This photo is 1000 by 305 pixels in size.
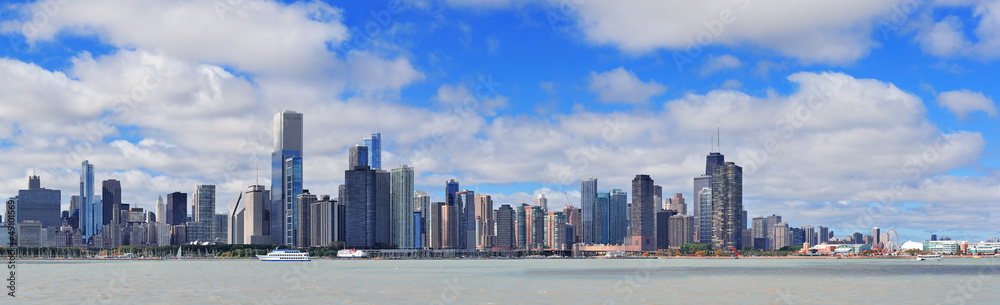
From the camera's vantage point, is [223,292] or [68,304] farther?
[223,292]

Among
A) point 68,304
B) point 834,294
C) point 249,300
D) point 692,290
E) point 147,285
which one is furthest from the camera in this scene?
point 147,285

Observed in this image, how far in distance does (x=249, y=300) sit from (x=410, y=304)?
67.2 ft

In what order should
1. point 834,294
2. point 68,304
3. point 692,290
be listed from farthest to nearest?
point 692,290 → point 834,294 → point 68,304

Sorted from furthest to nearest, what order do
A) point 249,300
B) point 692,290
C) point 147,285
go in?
point 147,285 → point 692,290 → point 249,300

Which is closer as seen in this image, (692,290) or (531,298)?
(531,298)

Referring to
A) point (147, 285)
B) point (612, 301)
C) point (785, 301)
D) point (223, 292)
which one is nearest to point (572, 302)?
point (612, 301)

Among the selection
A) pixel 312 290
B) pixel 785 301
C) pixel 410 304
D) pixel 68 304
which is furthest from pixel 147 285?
pixel 785 301

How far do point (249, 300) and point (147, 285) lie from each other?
4402cm

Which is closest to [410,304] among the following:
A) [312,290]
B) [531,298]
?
[531,298]

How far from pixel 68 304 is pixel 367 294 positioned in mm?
35486

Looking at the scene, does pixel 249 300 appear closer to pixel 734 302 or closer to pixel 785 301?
pixel 734 302

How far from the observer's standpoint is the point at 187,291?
396 ft

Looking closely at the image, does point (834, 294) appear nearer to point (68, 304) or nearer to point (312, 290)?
point (312, 290)

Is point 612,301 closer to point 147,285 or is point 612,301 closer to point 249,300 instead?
point 249,300
